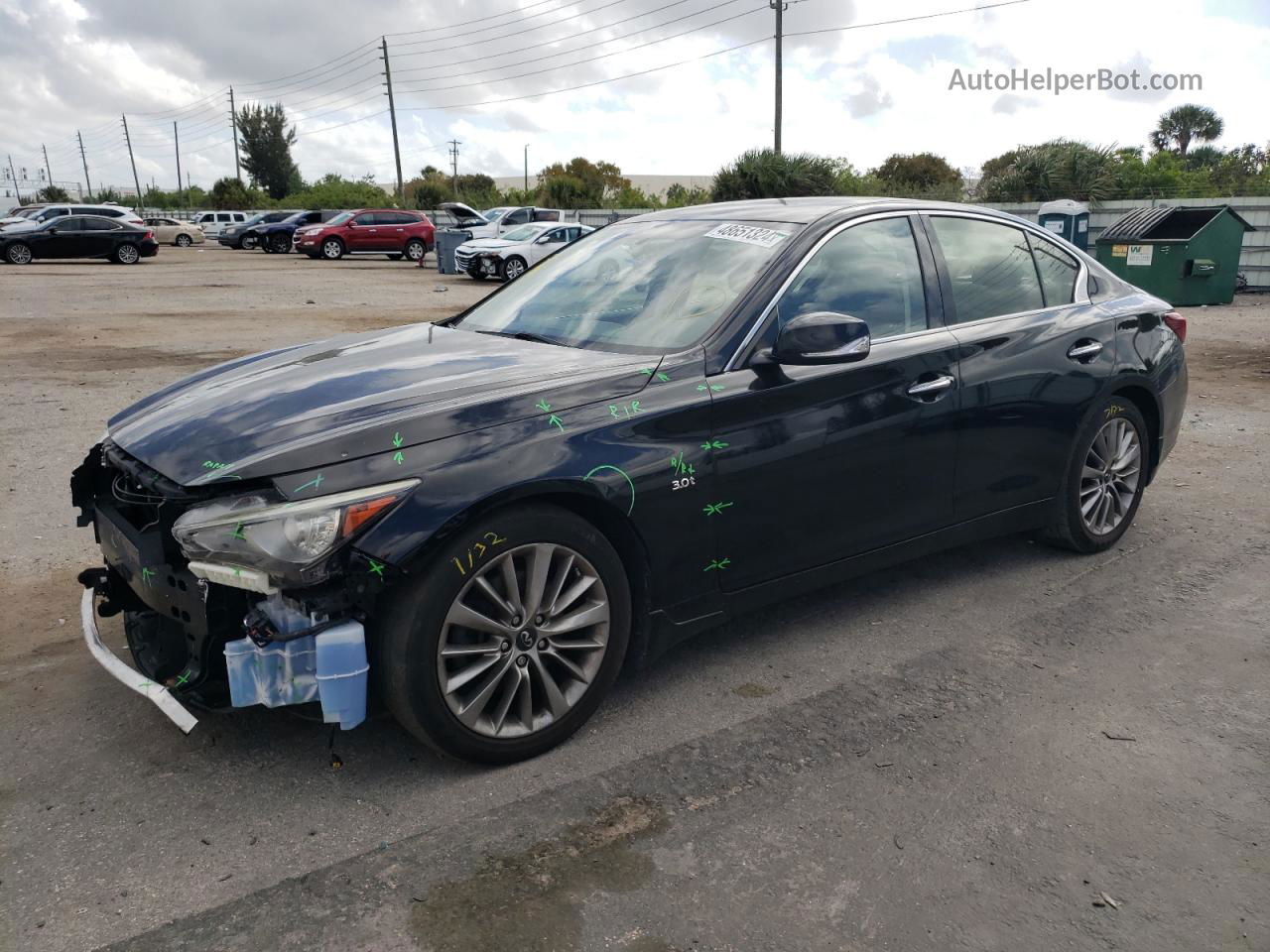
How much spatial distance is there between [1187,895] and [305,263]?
3273 cm

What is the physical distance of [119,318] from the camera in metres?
15.7

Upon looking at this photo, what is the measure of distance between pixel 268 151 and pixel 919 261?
8813cm

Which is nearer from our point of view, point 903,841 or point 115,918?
point 115,918

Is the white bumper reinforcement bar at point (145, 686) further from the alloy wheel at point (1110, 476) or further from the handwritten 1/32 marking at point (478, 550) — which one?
the alloy wheel at point (1110, 476)

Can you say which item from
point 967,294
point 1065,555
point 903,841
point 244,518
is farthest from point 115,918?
point 1065,555

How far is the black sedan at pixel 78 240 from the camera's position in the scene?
29.6 metres

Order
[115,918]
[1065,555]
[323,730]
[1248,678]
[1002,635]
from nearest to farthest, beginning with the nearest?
[115,918] < [323,730] < [1248,678] < [1002,635] < [1065,555]

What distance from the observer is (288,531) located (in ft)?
9.09

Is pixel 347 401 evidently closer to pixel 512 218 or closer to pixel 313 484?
pixel 313 484

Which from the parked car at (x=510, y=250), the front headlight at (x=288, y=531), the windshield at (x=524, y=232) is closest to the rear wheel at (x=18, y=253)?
the parked car at (x=510, y=250)

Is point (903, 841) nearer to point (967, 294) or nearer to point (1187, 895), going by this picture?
point (1187, 895)

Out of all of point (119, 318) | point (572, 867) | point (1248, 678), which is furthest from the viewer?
point (119, 318)

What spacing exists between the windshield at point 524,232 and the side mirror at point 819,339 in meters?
21.7

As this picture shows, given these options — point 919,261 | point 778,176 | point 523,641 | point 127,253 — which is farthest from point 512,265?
point 523,641
